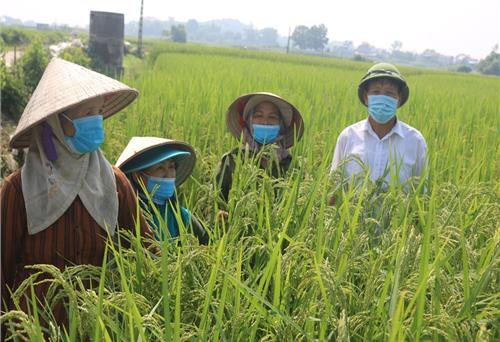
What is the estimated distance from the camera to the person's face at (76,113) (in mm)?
1626

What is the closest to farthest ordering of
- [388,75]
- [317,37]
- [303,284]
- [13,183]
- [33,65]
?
[303,284] < [13,183] < [388,75] < [33,65] < [317,37]

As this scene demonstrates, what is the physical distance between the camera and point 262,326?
4.06 ft

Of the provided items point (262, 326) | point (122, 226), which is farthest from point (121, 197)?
point (262, 326)

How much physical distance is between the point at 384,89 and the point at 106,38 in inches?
593

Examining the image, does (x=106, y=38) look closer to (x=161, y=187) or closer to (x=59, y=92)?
(x=161, y=187)

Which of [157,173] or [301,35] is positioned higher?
[301,35]

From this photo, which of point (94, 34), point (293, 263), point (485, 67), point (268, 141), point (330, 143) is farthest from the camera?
point (485, 67)

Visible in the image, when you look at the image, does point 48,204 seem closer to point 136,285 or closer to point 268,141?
point 136,285

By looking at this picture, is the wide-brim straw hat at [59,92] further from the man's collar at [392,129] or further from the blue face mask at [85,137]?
the man's collar at [392,129]

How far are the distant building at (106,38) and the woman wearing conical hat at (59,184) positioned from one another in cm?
1517

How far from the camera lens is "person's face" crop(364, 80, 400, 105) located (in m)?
2.76

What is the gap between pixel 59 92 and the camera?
1592mm

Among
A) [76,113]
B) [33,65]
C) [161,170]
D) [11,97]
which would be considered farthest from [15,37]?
[76,113]

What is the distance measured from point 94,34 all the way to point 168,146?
15.5 metres
